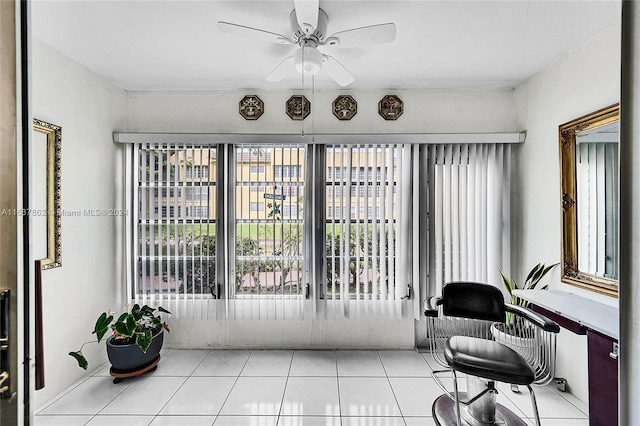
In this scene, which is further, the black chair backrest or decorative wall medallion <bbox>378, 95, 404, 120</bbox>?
decorative wall medallion <bbox>378, 95, 404, 120</bbox>

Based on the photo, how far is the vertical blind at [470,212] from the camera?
9.53 ft

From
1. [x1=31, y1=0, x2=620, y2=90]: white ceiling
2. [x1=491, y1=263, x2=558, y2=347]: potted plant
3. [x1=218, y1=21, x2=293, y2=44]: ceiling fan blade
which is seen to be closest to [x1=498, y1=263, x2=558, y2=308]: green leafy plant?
[x1=491, y1=263, x2=558, y2=347]: potted plant

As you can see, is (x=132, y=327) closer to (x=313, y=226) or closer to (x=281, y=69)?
(x=313, y=226)

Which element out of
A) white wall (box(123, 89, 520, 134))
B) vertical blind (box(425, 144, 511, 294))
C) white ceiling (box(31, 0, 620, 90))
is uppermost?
white ceiling (box(31, 0, 620, 90))

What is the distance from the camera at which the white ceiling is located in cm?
185

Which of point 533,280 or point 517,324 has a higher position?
point 533,280

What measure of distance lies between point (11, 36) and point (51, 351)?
8.21ft

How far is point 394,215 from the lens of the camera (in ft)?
9.76

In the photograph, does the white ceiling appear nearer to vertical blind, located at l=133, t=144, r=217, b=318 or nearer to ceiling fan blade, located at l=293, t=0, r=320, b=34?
ceiling fan blade, located at l=293, t=0, r=320, b=34

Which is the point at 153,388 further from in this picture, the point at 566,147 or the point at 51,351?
the point at 566,147

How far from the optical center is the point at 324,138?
9.50ft

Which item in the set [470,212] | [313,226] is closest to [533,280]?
[470,212]

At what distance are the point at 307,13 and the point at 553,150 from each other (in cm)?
228

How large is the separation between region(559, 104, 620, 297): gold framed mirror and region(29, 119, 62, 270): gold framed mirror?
3.85 m
